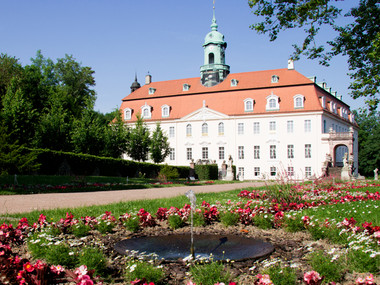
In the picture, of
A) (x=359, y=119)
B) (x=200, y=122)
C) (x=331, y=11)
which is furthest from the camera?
(x=359, y=119)

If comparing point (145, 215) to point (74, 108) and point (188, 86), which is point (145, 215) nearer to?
point (74, 108)

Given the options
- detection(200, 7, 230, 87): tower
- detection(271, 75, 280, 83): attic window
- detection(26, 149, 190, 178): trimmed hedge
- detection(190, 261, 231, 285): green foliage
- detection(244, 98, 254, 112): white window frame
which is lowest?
detection(190, 261, 231, 285): green foliage

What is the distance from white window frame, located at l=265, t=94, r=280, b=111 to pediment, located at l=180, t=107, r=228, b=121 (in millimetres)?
5279

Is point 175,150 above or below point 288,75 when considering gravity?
below

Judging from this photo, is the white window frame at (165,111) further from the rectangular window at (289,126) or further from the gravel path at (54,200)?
the gravel path at (54,200)

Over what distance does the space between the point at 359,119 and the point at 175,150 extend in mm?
41626

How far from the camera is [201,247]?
5391 mm

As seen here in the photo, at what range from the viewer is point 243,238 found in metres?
5.97

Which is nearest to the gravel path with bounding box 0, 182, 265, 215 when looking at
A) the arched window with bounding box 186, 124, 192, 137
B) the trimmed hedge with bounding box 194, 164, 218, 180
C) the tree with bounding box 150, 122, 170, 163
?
the trimmed hedge with bounding box 194, 164, 218, 180

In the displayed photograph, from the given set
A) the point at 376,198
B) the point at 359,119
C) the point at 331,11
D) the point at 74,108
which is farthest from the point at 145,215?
the point at 359,119

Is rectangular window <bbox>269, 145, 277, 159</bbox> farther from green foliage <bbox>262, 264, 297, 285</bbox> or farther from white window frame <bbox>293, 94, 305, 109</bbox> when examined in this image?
green foliage <bbox>262, 264, 297, 285</bbox>

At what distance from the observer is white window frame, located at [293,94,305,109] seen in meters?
43.6

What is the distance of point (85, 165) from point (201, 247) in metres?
22.1

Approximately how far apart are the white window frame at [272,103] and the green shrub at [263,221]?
39114 mm
